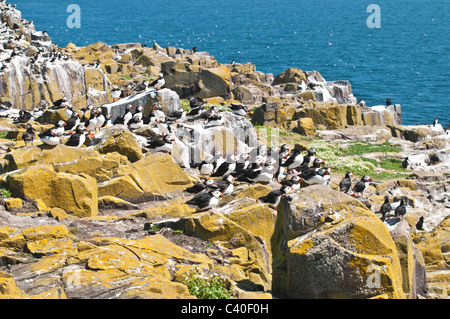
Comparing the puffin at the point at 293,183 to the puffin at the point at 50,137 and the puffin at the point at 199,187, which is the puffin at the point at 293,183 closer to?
the puffin at the point at 199,187

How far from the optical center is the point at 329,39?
125 meters

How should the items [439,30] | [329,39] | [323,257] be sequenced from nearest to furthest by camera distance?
[323,257]
[329,39]
[439,30]

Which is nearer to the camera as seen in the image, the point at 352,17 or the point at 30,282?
the point at 30,282

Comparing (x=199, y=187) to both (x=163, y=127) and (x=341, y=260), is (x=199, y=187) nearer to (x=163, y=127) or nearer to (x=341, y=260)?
(x=163, y=127)

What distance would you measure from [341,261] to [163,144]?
13.2m

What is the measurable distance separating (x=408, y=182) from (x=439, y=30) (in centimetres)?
11594

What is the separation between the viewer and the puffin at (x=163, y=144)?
21.7 metres

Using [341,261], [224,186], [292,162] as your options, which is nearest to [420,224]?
[292,162]

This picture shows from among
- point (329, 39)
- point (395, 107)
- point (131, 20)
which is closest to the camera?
point (395, 107)

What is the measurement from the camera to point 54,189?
51.3ft

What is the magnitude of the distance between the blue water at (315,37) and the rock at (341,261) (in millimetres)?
52258

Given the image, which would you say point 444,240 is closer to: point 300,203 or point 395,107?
point 300,203
